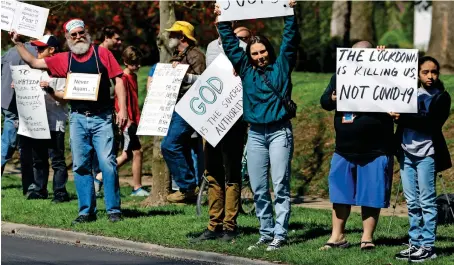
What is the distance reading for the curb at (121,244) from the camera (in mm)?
11469

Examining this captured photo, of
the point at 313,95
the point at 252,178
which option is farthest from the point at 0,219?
the point at 313,95

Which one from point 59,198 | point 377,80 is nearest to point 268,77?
point 377,80

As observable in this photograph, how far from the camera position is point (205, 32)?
2953 centimetres

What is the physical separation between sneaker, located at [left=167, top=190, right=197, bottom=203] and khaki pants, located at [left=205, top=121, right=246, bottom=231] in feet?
8.26

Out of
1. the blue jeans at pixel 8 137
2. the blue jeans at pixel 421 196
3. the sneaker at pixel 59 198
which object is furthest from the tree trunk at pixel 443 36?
the blue jeans at pixel 421 196

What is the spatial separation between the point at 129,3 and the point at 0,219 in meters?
17.1

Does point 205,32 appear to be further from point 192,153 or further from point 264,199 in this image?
point 264,199

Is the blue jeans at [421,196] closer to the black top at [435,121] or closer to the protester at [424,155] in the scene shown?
the protester at [424,155]

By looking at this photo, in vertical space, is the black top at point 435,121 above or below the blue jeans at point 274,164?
above

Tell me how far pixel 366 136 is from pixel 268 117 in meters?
0.89

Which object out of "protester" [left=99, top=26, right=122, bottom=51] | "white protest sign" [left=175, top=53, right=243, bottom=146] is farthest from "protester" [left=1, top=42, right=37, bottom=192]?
"white protest sign" [left=175, top=53, right=243, bottom=146]

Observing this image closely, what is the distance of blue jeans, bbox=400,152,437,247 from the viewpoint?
11109 mm

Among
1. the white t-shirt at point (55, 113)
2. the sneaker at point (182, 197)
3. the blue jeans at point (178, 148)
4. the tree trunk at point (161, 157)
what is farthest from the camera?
the white t-shirt at point (55, 113)

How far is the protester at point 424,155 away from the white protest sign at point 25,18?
4766 mm
